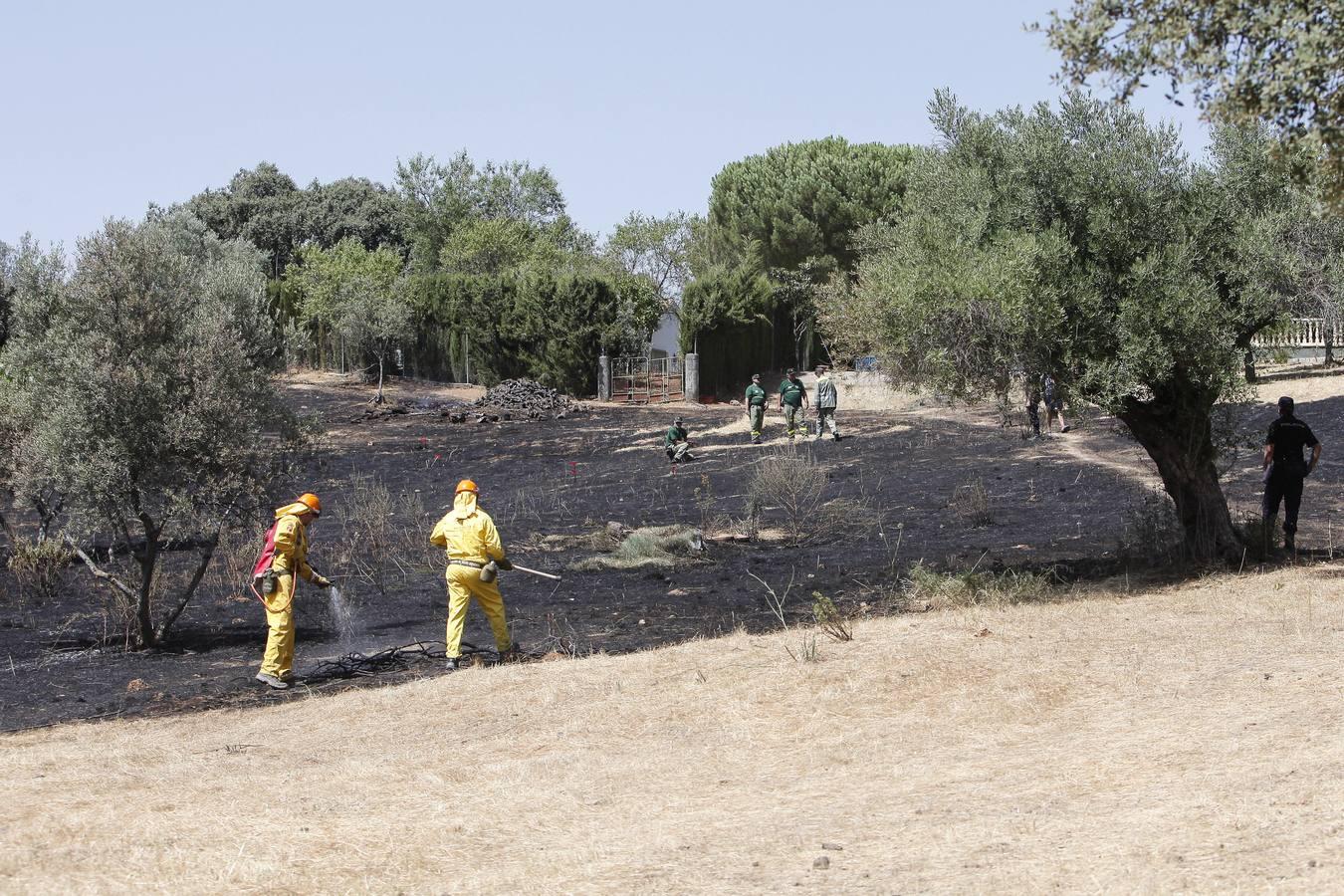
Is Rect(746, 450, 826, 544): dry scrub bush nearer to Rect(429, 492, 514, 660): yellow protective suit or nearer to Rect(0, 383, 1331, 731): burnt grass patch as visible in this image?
Rect(0, 383, 1331, 731): burnt grass patch

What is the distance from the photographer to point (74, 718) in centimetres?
1057

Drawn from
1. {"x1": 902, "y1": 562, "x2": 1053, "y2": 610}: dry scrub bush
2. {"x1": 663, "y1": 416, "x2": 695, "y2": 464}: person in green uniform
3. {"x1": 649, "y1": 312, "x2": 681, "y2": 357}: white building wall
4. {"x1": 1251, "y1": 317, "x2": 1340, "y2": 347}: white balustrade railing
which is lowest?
{"x1": 902, "y1": 562, "x2": 1053, "y2": 610}: dry scrub bush

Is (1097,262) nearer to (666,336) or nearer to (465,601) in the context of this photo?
(465,601)

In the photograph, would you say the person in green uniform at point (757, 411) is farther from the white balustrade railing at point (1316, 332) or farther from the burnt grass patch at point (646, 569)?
the white balustrade railing at point (1316, 332)

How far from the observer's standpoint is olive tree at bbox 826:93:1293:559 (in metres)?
12.3

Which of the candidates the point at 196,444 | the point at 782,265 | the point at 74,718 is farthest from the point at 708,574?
the point at 782,265

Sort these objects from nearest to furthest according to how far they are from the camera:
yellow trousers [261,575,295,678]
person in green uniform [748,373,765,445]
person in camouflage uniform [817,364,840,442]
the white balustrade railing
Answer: yellow trousers [261,575,295,678] < person in camouflage uniform [817,364,840,442] < person in green uniform [748,373,765,445] < the white balustrade railing

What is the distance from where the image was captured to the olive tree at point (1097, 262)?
40.3ft

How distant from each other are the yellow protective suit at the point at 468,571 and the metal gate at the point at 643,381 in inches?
1307

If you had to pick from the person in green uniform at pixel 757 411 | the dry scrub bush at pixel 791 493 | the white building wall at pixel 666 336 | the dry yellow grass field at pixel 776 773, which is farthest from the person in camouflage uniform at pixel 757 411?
the white building wall at pixel 666 336

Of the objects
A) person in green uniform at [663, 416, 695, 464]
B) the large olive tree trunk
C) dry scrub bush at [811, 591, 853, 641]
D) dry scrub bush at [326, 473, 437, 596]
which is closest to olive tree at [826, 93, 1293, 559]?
the large olive tree trunk

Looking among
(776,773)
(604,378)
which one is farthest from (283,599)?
(604,378)

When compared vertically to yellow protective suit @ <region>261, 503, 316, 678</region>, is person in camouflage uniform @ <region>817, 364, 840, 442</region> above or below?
above

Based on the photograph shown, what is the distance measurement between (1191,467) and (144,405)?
988cm
